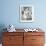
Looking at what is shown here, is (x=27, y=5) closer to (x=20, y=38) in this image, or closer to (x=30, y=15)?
(x=30, y=15)

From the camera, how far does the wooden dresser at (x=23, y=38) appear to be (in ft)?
11.5

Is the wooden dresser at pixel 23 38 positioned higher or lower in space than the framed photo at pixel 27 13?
lower

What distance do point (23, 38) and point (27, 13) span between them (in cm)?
88

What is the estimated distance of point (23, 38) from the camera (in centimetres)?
351

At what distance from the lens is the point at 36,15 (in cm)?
400

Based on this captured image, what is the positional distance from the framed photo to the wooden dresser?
24.4 inches

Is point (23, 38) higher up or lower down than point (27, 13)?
lower down

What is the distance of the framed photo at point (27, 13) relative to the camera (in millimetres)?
3965

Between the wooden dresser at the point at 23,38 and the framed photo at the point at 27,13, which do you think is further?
the framed photo at the point at 27,13

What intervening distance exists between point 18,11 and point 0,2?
2.06ft

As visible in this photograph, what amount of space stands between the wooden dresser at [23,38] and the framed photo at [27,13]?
620 mm

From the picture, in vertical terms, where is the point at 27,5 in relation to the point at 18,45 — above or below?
above

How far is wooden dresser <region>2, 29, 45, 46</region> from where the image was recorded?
3502 mm

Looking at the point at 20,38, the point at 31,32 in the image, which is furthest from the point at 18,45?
the point at 31,32
